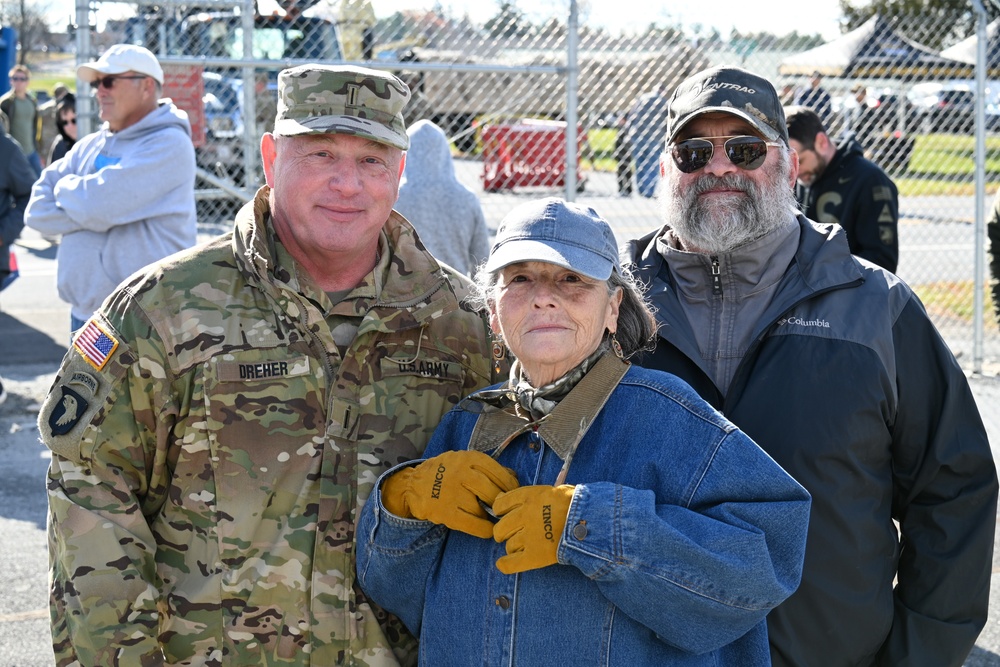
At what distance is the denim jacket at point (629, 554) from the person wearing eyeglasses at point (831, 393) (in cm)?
41

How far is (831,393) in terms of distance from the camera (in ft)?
7.82

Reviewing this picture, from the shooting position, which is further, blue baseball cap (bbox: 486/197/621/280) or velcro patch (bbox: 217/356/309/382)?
velcro patch (bbox: 217/356/309/382)

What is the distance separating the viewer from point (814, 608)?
2396 millimetres

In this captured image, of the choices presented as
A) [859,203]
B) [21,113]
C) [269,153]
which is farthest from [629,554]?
[21,113]

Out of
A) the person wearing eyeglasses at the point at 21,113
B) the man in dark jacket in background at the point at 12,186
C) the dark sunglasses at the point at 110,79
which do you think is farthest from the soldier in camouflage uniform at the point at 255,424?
the person wearing eyeglasses at the point at 21,113

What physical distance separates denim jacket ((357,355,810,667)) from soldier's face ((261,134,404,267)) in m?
→ 0.52

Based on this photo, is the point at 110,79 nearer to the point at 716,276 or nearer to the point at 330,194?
the point at 330,194

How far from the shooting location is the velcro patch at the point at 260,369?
2.25m

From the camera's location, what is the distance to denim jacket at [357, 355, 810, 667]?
1881 millimetres

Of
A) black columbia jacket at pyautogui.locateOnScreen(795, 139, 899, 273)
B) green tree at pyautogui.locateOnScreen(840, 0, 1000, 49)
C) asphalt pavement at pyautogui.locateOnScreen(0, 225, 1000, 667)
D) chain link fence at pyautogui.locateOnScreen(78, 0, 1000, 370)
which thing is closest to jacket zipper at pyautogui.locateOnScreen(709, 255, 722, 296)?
asphalt pavement at pyautogui.locateOnScreen(0, 225, 1000, 667)

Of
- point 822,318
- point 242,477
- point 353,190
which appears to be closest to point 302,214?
point 353,190

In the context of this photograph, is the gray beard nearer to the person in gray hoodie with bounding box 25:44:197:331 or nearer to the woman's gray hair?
the woman's gray hair

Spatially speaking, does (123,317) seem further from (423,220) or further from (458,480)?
(423,220)

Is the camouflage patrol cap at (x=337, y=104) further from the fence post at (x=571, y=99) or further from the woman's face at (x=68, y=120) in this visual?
the woman's face at (x=68, y=120)
